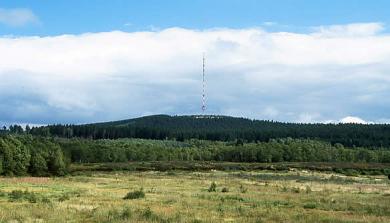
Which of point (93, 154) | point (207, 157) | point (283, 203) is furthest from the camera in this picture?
point (207, 157)

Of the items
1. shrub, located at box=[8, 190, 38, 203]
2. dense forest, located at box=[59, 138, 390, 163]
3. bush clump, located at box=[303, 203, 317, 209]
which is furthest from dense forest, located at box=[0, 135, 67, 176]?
bush clump, located at box=[303, 203, 317, 209]

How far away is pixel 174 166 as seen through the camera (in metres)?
127

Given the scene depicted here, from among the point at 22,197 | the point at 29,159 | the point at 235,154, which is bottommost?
the point at 22,197

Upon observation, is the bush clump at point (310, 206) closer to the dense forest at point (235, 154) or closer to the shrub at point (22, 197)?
the shrub at point (22, 197)

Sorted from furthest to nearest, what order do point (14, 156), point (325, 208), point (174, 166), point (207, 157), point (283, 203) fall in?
point (207, 157) → point (174, 166) → point (14, 156) → point (283, 203) → point (325, 208)

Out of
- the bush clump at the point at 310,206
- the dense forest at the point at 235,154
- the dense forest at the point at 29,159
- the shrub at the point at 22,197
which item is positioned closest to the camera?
the bush clump at the point at 310,206

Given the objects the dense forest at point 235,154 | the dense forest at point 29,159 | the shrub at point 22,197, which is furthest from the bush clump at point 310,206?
the dense forest at point 235,154

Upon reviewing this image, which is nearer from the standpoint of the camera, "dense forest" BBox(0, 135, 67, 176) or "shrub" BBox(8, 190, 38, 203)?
"shrub" BBox(8, 190, 38, 203)

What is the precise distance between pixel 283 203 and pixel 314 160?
128614 mm

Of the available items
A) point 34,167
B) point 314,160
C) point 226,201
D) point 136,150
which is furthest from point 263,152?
point 226,201

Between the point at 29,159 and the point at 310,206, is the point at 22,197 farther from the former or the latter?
the point at 29,159

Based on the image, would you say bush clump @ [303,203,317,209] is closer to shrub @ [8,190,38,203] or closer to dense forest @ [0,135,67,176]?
shrub @ [8,190,38,203]

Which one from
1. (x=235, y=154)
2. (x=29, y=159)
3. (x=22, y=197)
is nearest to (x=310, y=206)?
(x=22, y=197)

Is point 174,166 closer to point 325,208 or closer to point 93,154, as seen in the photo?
point 93,154
